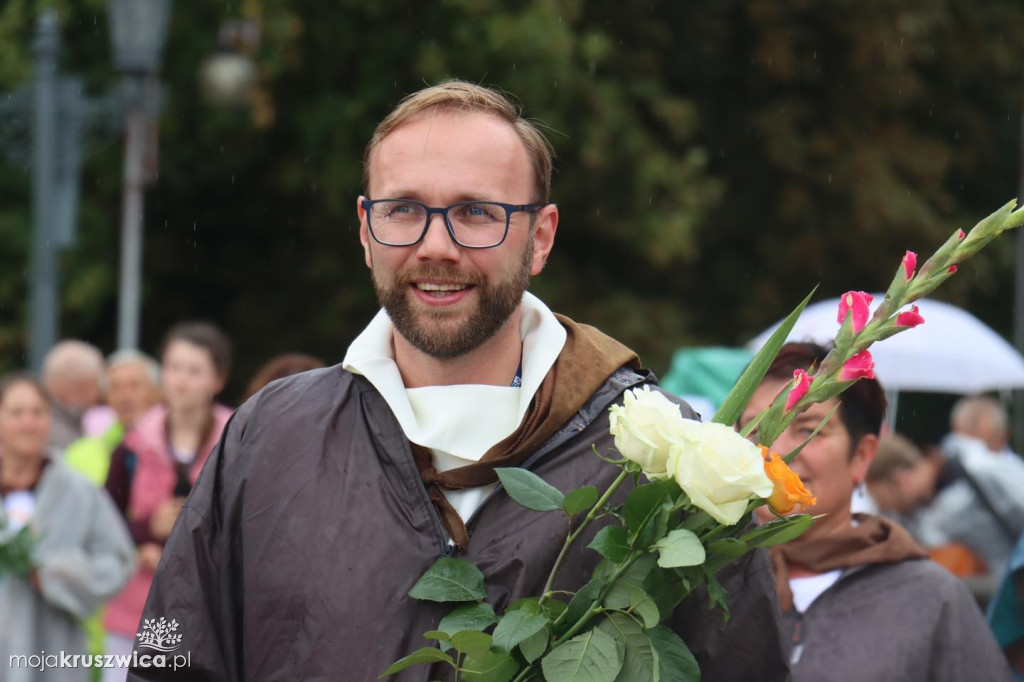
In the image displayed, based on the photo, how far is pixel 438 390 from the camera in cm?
301

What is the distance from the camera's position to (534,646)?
2.58 meters

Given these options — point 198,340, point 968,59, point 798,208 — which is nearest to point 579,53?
point 798,208

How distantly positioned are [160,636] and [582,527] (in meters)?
0.83

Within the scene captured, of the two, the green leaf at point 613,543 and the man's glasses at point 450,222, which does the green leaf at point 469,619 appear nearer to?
the green leaf at point 613,543

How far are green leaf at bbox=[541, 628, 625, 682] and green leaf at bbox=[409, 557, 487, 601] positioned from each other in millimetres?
219

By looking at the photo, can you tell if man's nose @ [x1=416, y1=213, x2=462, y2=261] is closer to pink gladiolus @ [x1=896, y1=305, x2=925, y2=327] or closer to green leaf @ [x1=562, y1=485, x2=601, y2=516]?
green leaf @ [x1=562, y1=485, x2=601, y2=516]

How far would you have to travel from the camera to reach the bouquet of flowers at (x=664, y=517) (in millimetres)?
2471

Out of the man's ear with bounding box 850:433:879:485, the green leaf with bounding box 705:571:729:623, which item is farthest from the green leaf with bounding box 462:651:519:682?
the man's ear with bounding box 850:433:879:485

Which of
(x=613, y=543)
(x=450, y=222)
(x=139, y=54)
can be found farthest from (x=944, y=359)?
(x=613, y=543)

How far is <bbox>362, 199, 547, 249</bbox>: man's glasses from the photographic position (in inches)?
114

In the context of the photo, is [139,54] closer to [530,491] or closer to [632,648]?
[530,491]

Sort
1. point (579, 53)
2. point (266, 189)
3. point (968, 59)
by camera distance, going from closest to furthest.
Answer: point (579, 53) → point (266, 189) → point (968, 59)

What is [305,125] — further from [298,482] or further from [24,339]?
[298,482]

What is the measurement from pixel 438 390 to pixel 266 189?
41.2ft
